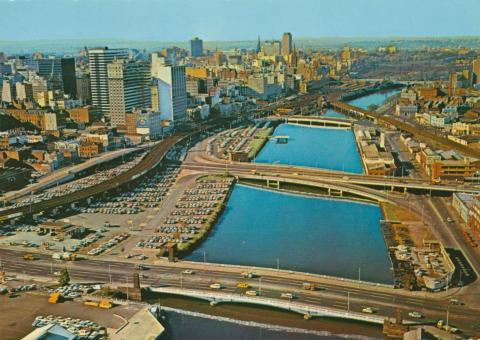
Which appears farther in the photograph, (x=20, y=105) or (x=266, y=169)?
(x=20, y=105)

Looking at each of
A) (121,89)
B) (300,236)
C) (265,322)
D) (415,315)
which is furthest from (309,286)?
(121,89)

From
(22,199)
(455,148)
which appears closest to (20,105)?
(22,199)

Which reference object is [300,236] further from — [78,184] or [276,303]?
[78,184]

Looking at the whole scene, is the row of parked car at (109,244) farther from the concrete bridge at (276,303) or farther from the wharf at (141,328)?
the wharf at (141,328)

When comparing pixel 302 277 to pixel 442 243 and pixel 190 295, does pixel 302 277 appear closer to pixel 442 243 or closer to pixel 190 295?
pixel 190 295

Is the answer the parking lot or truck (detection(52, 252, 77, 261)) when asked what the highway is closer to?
truck (detection(52, 252, 77, 261))

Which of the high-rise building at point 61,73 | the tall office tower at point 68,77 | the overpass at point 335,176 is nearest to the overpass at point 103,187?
the overpass at point 335,176
